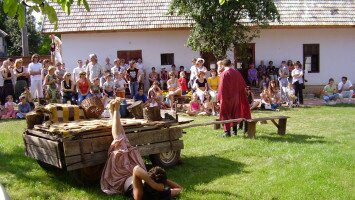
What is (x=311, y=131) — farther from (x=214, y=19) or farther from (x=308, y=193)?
(x=214, y=19)

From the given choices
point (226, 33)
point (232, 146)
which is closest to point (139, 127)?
point (232, 146)

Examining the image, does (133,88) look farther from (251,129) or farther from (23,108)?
(251,129)

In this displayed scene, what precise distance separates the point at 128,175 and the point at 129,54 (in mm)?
16647

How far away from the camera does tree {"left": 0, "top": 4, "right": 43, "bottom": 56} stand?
47156 mm

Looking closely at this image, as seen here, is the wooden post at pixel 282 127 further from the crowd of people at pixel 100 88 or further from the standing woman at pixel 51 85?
the standing woman at pixel 51 85

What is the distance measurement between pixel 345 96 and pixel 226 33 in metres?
5.45

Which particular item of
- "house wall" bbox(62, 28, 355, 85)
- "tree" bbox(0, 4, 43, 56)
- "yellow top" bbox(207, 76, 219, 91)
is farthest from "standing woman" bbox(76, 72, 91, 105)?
"tree" bbox(0, 4, 43, 56)

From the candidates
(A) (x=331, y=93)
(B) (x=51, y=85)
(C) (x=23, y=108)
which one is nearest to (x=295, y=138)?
(B) (x=51, y=85)

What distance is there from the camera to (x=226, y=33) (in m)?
19.3

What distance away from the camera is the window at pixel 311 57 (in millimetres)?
24156

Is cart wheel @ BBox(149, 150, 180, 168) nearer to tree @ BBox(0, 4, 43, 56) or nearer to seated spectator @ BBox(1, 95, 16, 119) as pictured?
seated spectator @ BBox(1, 95, 16, 119)

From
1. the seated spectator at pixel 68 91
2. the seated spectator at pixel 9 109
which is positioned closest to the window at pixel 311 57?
the seated spectator at pixel 68 91

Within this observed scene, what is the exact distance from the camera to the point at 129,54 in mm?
23016

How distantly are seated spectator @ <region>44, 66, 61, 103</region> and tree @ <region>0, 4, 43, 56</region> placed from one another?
106 feet
